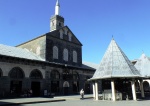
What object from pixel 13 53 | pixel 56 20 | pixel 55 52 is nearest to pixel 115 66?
pixel 55 52

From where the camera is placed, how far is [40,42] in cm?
3372

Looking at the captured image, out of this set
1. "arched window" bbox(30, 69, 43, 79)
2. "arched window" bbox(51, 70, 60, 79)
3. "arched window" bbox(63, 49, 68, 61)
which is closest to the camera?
"arched window" bbox(30, 69, 43, 79)

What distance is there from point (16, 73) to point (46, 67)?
5594 millimetres

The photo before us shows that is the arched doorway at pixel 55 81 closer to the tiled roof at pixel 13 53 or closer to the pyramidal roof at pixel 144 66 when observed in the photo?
the tiled roof at pixel 13 53

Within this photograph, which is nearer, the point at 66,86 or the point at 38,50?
the point at 38,50

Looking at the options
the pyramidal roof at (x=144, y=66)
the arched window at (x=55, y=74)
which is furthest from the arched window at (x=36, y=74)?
the pyramidal roof at (x=144, y=66)

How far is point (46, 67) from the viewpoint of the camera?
1228 inches

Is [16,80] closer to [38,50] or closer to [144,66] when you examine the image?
[38,50]

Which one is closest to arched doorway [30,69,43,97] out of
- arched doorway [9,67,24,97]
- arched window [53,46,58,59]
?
arched doorway [9,67,24,97]

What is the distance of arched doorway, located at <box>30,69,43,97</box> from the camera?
29205 mm

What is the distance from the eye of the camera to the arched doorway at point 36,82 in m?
29.2

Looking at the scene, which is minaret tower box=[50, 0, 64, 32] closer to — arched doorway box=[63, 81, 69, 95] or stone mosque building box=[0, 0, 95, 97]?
stone mosque building box=[0, 0, 95, 97]

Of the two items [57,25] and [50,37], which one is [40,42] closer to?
[50,37]

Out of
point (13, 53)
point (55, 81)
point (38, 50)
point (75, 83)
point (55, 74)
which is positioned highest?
point (38, 50)
